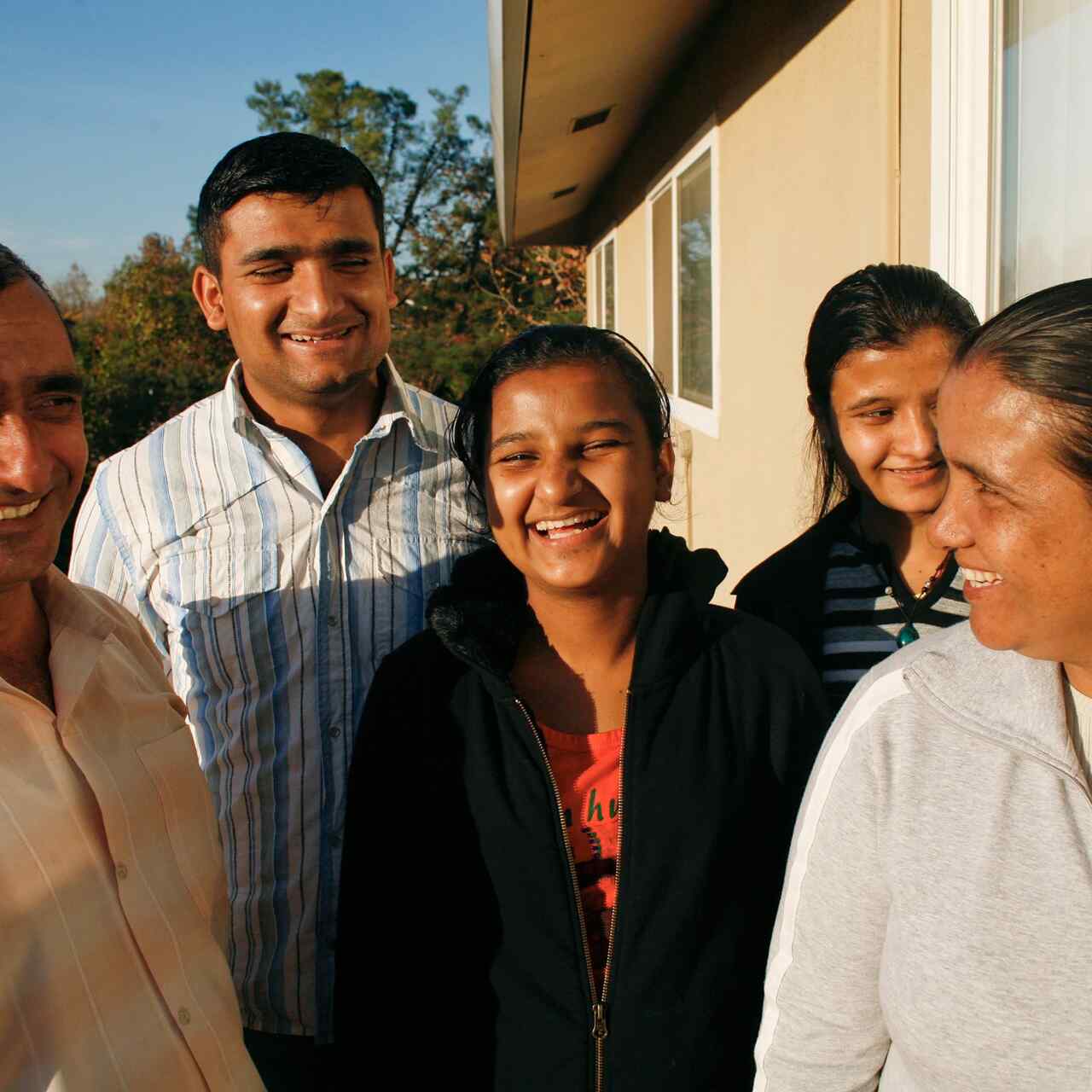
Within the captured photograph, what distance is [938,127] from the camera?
9.35 feet

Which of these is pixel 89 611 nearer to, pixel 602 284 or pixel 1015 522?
pixel 1015 522

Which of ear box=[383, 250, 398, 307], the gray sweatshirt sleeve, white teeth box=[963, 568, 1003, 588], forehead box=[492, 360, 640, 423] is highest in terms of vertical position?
ear box=[383, 250, 398, 307]

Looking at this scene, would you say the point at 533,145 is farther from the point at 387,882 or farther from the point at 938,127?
the point at 387,882

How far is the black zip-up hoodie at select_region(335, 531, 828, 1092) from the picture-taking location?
1.67 meters

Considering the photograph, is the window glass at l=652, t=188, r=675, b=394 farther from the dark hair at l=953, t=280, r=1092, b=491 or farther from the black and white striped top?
the dark hair at l=953, t=280, r=1092, b=491

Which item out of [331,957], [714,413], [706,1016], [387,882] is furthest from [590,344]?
[714,413]

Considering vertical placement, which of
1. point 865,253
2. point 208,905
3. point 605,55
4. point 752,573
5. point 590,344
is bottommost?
point 208,905

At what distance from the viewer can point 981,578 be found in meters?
1.41

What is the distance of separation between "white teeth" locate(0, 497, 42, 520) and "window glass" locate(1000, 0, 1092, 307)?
2.17 meters

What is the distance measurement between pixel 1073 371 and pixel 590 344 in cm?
92

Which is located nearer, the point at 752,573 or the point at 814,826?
the point at 814,826

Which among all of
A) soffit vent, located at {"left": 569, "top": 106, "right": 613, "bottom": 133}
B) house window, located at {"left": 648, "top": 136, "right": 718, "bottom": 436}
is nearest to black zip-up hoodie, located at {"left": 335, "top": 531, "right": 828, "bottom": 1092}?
house window, located at {"left": 648, "top": 136, "right": 718, "bottom": 436}

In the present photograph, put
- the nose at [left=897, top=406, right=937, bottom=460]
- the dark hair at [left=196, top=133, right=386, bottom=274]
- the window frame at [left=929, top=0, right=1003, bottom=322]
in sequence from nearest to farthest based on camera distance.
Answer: the nose at [left=897, top=406, right=937, bottom=460], the dark hair at [left=196, top=133, right=386, bottom=274], the window frame at [left=929, top=0, right=1003, bottom=322]

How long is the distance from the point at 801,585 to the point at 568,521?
61 cm
